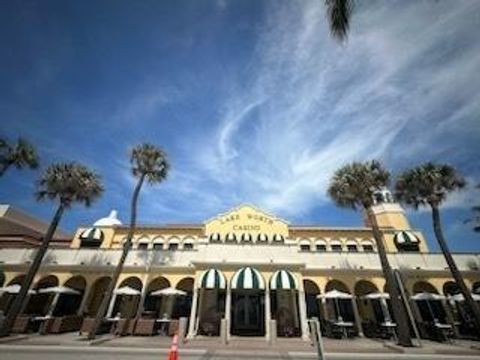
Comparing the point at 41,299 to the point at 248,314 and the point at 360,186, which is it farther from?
the point at 360,186

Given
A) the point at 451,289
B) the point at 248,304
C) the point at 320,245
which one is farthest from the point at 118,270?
the point at 451,289

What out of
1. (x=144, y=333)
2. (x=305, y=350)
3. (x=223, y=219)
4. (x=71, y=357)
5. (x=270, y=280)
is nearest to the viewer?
(x=71, y=357)

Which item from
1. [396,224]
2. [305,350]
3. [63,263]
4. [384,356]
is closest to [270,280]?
[305,350]

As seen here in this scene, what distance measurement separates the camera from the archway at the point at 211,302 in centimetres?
2138

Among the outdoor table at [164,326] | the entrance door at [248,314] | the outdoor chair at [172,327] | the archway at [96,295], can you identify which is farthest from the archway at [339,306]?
the archway at [96,295]

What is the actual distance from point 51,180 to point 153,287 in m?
12.8

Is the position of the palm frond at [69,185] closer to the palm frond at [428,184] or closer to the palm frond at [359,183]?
the palm frond at [359,183]

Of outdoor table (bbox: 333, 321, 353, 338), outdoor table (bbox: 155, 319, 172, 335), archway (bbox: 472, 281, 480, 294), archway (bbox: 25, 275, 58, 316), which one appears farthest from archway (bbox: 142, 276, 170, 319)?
archway (bbox: 472, 281, 480, 294)

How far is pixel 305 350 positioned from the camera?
610 inches

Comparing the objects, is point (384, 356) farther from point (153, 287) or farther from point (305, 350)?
point (153, 287)

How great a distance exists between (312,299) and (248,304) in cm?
660

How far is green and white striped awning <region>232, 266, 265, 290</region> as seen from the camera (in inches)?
830

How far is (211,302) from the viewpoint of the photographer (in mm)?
24172

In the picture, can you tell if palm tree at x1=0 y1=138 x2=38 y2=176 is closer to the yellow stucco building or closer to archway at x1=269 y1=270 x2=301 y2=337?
the yellow stucco building
